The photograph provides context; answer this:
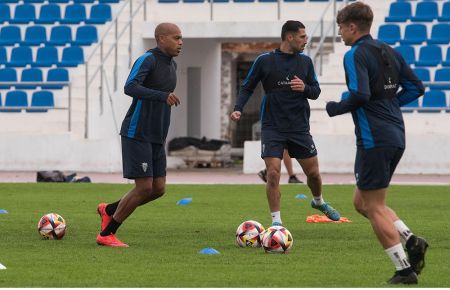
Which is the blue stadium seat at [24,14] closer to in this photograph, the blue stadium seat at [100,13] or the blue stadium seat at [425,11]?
the blue stadium seat at [100,13]

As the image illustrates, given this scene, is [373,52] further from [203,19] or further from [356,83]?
[203,19]

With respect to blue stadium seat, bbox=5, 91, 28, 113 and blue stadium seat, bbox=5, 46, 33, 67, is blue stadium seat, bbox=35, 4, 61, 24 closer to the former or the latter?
blue stadium seat, bbox=5, 46, 33, 67

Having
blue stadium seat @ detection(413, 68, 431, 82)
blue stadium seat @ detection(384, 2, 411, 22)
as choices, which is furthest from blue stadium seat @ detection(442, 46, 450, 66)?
blue stadium seat @ detection(384, 2, 411, 22)

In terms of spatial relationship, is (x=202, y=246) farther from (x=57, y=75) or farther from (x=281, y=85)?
(x=57, y=75)

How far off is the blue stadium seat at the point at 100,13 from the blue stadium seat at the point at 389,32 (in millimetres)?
7061

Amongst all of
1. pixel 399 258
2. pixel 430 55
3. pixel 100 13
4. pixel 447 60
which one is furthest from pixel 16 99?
pixel 399 258

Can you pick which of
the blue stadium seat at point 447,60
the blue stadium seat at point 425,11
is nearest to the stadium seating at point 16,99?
the blue stadium seat at point 425,11

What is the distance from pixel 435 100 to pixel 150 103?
15785 millimetres

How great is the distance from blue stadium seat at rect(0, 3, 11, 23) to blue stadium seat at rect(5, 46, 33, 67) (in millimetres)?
1577

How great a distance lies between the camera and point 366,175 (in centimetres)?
816

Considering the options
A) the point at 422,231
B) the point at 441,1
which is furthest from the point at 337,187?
the point at 441,1

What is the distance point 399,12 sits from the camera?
94.3 ft

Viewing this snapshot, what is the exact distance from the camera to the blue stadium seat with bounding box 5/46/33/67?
29172mm

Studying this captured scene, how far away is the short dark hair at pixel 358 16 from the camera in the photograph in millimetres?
8180
